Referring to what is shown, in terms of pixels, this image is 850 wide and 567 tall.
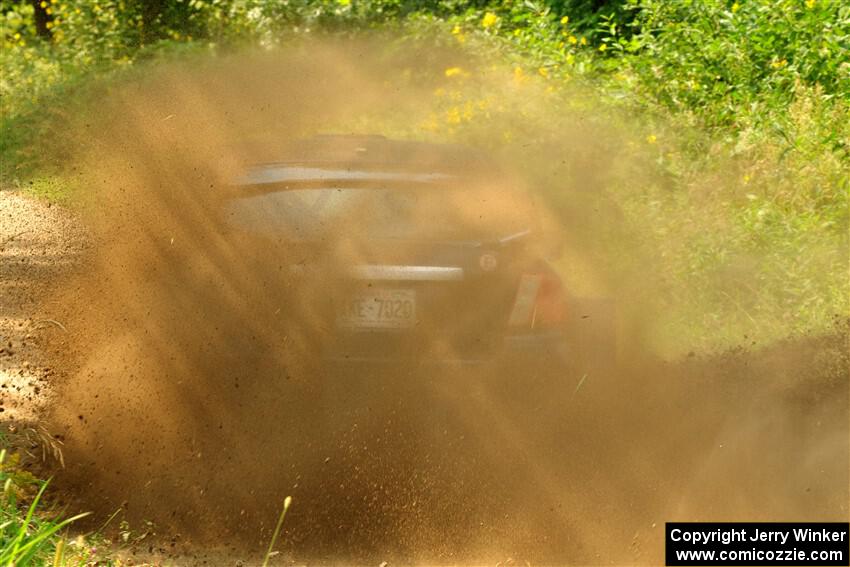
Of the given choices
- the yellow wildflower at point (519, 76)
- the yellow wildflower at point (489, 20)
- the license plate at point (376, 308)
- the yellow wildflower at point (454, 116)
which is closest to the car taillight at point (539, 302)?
the license plate at point (376, 308)

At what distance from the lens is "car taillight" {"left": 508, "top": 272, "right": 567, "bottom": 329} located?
17.0ft

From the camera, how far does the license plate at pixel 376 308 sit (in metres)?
4.88

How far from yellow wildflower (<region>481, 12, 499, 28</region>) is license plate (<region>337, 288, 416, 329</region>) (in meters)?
7.36

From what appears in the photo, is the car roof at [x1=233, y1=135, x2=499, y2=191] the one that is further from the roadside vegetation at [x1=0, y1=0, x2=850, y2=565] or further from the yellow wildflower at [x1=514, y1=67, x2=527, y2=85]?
the yellow wildflower at [x1=514, y1=67, x2=527, y2=85]

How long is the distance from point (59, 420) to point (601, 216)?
16.0 ft

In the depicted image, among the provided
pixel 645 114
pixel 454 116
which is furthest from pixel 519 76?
pixel 645 114

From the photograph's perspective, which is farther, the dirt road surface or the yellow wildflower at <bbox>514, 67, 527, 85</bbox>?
the yellow wildflower at <bbox>514, 67, 527, 85</bbox>

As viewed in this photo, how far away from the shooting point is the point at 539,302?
5.23 meters

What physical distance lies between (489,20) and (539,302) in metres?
7.06

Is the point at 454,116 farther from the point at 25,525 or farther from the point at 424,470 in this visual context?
the point at 25,525

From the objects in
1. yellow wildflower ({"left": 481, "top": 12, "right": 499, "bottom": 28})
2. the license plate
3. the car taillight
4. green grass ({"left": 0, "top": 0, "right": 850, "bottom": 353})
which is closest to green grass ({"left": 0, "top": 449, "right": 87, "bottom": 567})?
the license plate

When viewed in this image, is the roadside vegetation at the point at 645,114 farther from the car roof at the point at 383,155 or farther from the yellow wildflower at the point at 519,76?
the car roof at the point at 383,155

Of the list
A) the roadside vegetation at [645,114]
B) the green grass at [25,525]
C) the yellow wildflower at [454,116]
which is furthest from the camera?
the yellow wildflower at [454,116]

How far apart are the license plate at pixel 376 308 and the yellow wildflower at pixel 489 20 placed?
24.2 ft
